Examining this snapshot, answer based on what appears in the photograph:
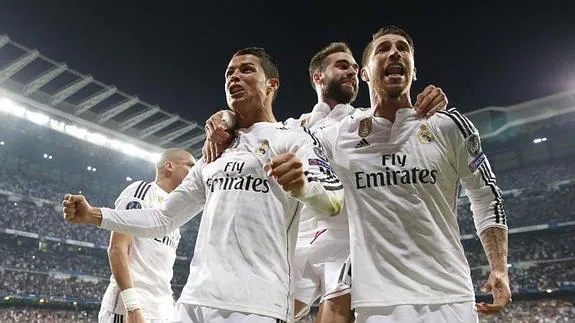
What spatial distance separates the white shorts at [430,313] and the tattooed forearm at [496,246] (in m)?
0.29

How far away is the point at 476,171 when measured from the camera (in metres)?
2.96

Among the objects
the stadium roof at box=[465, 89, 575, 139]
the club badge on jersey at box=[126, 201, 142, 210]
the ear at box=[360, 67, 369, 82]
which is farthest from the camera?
the stadium roof at box=[465, 89, 575, 139]

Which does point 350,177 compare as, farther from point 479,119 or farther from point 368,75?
point 479,119

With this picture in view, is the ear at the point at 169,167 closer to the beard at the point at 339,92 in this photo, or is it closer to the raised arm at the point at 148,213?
the beard at the point at 339,92

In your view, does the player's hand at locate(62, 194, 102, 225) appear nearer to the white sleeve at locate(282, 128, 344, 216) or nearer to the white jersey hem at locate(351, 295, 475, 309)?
the white sleeve at locate(282, 128, 344, 216)

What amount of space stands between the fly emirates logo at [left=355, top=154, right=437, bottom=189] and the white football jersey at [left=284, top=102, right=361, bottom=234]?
0.40 meters

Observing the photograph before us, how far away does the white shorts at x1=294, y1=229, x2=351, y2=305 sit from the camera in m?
3.26

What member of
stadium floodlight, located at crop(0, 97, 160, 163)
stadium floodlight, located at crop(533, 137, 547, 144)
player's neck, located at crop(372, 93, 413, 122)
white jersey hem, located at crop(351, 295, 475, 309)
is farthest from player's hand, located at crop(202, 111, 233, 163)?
stadium floodlight, located at crop(533, 137, 547, 144)

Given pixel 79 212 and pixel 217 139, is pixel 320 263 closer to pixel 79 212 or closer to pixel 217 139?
pixel 217 139

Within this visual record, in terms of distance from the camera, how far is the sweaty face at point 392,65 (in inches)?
127

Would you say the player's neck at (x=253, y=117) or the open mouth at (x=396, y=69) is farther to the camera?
the player's neck at (x=253, y=117)

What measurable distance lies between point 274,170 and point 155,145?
1361 inches

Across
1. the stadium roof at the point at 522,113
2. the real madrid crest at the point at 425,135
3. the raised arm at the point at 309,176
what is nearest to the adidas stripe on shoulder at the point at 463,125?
the real madrid crest at the point at 425,135

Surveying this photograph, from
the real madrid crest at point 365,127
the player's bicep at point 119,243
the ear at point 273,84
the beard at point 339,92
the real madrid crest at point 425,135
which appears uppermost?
the beard at point 339,92
